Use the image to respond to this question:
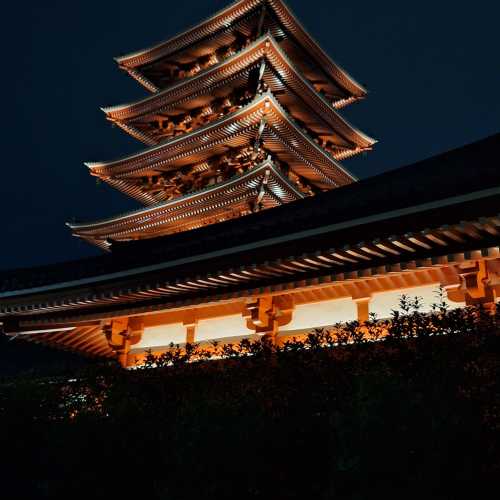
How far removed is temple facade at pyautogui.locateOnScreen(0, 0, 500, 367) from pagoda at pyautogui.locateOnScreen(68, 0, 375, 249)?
8cm

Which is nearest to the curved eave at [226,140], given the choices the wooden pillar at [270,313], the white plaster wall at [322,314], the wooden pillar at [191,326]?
the wooden pillar at [191,326]

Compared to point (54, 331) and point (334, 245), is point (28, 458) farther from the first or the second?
point (54, 331)

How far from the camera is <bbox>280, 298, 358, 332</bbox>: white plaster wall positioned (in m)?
9.40

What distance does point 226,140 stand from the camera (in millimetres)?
20422

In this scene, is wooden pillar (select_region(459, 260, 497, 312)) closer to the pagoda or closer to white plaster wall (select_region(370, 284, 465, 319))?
white plaster wall (select_region(370, 284, 465, 319))

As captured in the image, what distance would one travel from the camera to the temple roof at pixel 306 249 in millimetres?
7203

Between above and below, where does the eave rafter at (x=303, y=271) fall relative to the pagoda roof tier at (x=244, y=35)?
below

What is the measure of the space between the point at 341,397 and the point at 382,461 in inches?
49.3

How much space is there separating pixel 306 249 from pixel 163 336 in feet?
15.4

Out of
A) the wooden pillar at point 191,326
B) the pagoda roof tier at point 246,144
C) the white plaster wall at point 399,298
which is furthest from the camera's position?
the pagoda roof tier at point 246,144

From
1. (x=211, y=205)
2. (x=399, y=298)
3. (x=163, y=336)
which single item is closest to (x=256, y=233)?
(x=399, y=298)

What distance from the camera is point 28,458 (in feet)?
22.8

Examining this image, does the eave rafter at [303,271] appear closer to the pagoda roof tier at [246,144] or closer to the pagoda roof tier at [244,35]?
the pagoda roof tier at [246,144]

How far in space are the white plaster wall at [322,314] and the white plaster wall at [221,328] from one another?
0.91 metres
